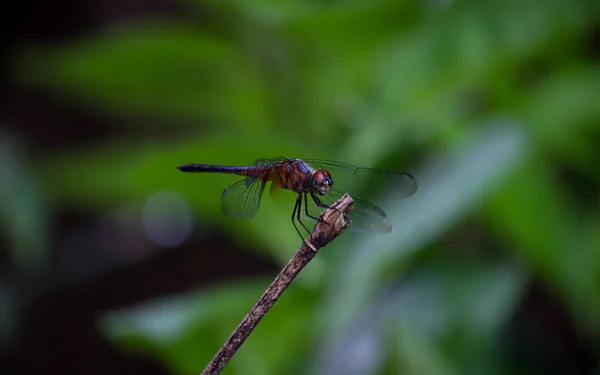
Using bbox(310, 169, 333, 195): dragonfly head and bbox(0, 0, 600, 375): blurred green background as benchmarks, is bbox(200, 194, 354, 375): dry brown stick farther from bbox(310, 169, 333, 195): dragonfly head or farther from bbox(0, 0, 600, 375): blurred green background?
bbox(0, 0, 600, 375): blurred green background

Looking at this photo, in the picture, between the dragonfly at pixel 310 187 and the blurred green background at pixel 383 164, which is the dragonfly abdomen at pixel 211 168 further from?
the blurred green background at pixel 383 164

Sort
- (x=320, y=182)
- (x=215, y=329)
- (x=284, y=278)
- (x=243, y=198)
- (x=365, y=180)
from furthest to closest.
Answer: (x=215, y=329)
(x=365, y=180)
(x=243, y=198)
(x=320, y=182)
(x=284, y=278)

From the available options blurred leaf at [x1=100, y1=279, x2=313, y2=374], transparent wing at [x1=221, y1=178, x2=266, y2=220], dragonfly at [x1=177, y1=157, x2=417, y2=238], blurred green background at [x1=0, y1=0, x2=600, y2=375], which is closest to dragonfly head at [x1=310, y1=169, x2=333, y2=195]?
dragonfly at [x1=177, y1=157, x2=417, y2=238]

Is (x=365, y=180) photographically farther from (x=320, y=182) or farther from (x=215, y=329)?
(x=215, y=329)

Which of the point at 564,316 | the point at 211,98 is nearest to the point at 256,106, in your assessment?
the point at 211,98

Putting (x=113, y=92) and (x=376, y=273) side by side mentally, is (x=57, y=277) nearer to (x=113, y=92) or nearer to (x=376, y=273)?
(x=113, y=92)

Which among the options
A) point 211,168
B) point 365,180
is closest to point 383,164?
point 365,180
